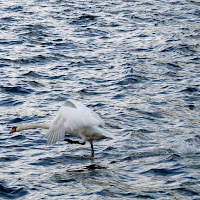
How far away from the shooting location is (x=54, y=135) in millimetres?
11750

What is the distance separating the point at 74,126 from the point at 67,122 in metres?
0.17

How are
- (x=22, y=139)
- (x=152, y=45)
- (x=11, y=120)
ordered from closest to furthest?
(x=22, y=139)
(x=11, y=120)
(x=152, y=45)

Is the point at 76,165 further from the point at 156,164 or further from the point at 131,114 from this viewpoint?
the point at 131,114

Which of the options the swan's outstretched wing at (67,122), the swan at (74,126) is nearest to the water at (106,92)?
the swan at (74,126)

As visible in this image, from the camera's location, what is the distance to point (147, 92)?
1588cm

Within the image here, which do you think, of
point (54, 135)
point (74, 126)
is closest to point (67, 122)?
point (74, 126)

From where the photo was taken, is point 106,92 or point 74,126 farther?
point 106,92

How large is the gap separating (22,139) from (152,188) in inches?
150

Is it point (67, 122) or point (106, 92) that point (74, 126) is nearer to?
point (67, 122)

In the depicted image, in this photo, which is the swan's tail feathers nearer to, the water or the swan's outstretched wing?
the swan's outstretched wing

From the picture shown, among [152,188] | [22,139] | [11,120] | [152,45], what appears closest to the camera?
[152,188]

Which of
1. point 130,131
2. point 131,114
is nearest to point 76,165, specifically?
point 130,131

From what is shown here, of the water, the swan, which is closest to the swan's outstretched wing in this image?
the swan

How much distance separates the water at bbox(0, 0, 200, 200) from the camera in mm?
10984
